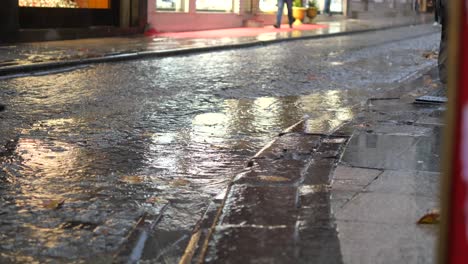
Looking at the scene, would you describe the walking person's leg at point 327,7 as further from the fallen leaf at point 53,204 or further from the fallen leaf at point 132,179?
the fallen leaf at point 53,204

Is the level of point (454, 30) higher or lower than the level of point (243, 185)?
higher

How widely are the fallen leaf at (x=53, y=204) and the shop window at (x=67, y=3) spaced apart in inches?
516

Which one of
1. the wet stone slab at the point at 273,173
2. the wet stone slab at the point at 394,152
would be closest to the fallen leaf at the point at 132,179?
the wet stone slab at the point at 273,173

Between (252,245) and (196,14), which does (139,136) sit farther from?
(196,14)

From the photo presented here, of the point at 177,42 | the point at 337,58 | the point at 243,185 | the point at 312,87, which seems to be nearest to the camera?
the point at 243,185

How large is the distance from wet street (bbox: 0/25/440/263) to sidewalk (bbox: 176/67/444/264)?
0.24m

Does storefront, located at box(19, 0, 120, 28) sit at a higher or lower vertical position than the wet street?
higher

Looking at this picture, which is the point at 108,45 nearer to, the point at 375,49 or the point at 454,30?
the point at 375,49

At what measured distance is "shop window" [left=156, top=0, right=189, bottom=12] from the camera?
69.5ft

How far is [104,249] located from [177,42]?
14137 mm

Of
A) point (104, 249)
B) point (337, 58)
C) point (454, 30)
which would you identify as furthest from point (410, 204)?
point (337, 58)

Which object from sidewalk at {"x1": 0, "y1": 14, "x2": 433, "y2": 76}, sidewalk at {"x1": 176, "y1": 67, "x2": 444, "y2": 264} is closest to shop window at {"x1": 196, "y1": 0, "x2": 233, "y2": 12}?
sidewalk at {"x1": 0, "y1": 14, "x2": 433, "y2": 76}

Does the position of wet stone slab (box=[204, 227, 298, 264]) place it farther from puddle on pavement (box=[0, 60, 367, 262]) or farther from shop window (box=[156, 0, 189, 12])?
shop window (box=[156, 0, 189, 12])

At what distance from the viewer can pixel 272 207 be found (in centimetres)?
390
